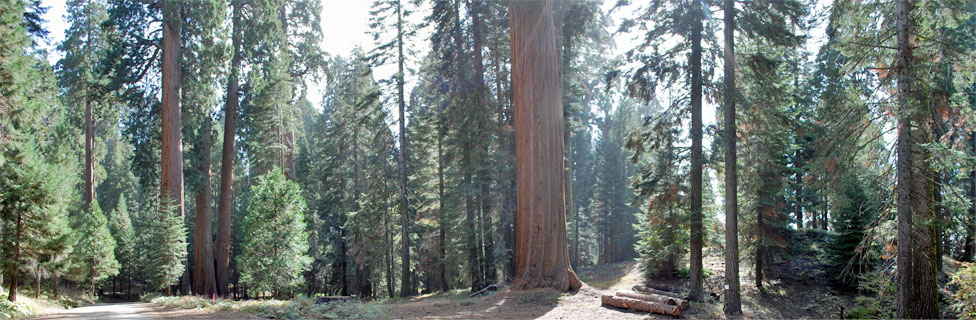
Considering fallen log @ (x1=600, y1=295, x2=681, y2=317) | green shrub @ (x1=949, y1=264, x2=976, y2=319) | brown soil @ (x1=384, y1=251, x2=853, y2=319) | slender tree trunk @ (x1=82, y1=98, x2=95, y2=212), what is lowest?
brown soil @ (x1=384, y1=251, x2=853, y2=319)

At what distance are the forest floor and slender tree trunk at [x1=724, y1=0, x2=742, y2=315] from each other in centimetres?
49

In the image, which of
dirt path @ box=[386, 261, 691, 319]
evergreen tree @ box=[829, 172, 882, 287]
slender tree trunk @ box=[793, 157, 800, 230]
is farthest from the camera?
slender tree trunk @ box=[793, 157, 800, 230]

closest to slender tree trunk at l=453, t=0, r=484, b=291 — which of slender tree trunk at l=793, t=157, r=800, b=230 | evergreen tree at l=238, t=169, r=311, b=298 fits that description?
evergreen tree at l=238, t=169, r=311, b=298

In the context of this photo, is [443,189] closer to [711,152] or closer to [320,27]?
[320,27]

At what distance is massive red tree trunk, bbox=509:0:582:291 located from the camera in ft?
43.0

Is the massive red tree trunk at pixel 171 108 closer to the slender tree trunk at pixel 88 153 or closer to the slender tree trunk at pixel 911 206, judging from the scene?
the slender tree trunk at pixel 88 153

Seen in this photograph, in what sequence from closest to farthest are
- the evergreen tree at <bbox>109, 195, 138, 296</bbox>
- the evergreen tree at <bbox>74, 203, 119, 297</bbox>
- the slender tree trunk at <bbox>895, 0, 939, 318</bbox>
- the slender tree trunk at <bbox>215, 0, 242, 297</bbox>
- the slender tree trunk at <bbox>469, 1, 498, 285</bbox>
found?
the slender tree trunk at <bbox>895, 0, 939, 318</bbox> < the slender tree trunk at <bbox>469, 1, 498, 285</bbox> < the slender tree trunk at <bbox>215, 0, 242, 297</bbox> < the evergreen tree at <bbox>74, 203, 119, 297</bbox> < the evergreen tree at <bbox>109, 195, 138, 296</bbox>

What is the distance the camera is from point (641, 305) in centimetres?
1105

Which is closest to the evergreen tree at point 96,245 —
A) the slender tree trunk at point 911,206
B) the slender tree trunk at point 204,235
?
the slender tree trunk at point 204,235

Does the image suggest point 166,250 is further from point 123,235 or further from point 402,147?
point 123,235

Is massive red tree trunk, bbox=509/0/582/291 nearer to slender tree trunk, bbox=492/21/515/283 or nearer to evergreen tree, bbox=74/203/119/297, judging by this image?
slender tree trunk, bbox=492/21/515/283

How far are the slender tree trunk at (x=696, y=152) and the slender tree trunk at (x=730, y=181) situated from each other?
91 cm

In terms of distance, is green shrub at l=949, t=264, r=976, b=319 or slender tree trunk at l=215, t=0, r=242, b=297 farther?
slender tree trunk at l=215, t=0, r=242, b=297

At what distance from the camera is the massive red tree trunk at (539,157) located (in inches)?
516
